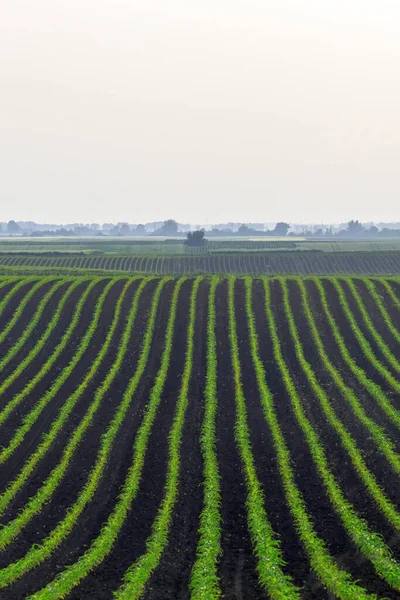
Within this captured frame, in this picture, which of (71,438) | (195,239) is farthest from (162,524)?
(195,239)

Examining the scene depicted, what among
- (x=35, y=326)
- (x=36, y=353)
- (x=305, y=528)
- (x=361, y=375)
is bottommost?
(x=305, y=528)

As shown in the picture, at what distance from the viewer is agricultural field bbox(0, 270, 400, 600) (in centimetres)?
1419

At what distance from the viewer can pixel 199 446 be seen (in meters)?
21.4

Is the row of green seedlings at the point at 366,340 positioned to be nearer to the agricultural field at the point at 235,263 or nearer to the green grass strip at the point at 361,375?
the green grass strip at the point at 361,375

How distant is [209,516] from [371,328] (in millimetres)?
23152

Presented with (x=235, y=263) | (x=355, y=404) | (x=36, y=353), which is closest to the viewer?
(x=355, y=404)

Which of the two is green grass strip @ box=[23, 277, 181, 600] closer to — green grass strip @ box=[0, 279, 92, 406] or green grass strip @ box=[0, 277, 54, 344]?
green grass strip @ box=[0, 279, 92, 406]

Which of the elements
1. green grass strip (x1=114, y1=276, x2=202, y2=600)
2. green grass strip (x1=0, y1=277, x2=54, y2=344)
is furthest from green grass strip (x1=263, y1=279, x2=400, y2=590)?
green grass strip (x1=0, y1=277, x2=54, y2=344)

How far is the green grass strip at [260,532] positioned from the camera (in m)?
13.2

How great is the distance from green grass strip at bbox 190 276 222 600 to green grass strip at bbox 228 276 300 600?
109 centimetres

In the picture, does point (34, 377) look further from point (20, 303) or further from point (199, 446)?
point (20, 303)

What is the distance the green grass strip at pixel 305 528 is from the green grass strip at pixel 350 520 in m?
1.01

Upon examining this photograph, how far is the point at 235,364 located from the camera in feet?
98.4

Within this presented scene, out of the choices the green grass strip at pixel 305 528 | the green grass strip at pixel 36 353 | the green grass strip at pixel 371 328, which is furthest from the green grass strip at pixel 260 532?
the green grass strip at pixel 36 353
